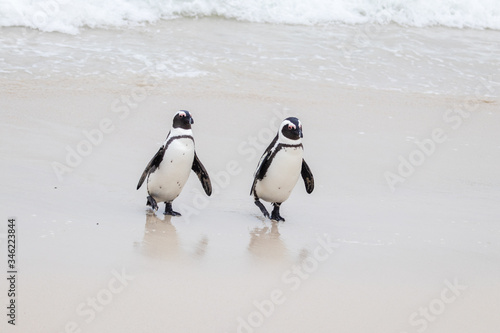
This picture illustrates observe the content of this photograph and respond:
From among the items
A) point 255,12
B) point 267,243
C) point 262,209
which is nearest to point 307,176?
point 262,209

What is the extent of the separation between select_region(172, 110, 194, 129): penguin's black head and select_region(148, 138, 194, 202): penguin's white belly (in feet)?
0.27

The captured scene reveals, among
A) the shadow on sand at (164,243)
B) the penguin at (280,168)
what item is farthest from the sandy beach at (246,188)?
the penguin at (280,168)

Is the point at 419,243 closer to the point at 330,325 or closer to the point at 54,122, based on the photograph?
the point at 330,325

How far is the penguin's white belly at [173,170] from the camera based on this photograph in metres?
4.30

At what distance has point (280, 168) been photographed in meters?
Result: 4.44

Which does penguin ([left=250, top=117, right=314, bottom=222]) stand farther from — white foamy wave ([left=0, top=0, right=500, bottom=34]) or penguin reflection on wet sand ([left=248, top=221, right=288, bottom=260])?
white foamy wave ([left=0, top=0, right=500, bottom=34])

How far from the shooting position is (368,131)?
252 inches

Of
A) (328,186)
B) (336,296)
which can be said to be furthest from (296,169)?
(336,296)

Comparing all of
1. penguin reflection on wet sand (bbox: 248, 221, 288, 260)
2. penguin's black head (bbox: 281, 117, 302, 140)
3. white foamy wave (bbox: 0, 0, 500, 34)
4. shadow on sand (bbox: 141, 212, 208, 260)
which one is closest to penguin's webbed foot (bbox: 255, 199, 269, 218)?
penguin reflection on wet sand (bbox: 248, 221, 288, 260)

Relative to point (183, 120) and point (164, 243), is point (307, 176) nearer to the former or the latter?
point (183, 120)

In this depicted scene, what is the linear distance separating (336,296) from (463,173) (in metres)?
2.59

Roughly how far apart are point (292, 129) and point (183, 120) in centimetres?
64

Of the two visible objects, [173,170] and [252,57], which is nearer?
[173,170]

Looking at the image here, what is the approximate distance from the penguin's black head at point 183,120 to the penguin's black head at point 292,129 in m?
0.55
